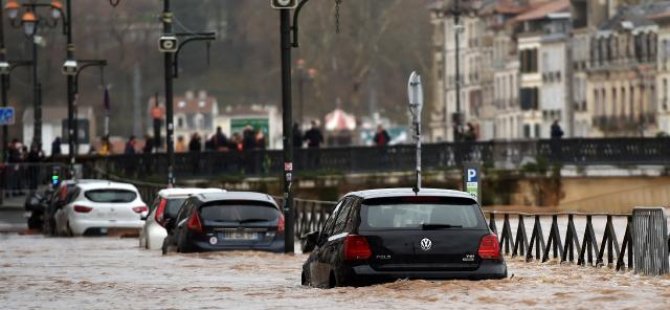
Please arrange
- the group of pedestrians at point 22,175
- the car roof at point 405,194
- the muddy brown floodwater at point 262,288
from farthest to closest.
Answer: the group of pedestrians at point 22,175, the car roof at point 405,194, the muddy brown floodwater at point 262,288

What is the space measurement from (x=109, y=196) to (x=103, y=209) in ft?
1.01

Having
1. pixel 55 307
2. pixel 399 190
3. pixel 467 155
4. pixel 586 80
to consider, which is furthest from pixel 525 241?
pixel 586 80

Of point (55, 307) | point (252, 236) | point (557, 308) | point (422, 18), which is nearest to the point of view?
point (557, 308)

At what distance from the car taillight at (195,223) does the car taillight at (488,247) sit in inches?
530

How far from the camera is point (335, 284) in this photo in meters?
26.8

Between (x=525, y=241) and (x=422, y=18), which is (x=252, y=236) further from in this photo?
(x=422, y=18)

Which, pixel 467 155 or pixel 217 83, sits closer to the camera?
pixel 467 155

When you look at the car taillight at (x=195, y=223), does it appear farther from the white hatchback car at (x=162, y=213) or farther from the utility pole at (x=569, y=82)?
the utility pole at (x=569, y=82)

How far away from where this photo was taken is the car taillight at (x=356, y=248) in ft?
85.7

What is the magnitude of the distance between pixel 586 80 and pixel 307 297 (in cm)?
13310

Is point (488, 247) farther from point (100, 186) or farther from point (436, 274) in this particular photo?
point (100, 186)

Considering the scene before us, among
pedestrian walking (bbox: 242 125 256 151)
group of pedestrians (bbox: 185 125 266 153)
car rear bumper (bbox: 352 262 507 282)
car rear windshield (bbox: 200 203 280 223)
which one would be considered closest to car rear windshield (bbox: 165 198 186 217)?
car rear windshield (bbox: 200 203 280 223)

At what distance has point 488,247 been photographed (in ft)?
86.5

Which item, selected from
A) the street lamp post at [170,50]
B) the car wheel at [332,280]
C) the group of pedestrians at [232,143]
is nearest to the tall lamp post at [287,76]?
the car wheel at [332,280]
